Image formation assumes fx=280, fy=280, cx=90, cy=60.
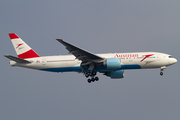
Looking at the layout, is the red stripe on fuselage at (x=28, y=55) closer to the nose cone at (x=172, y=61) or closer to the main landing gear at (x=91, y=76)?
the main landing gear at (x=91, y=76)

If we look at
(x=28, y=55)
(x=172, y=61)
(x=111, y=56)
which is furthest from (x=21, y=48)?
(x=172, y=61)

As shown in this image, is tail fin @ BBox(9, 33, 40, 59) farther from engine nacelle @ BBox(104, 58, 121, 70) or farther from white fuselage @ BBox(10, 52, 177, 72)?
engine nacelle @ BBox(104, 58, 121, 70)

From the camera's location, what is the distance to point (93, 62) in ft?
135

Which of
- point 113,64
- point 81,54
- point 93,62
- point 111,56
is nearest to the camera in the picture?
point 113,64

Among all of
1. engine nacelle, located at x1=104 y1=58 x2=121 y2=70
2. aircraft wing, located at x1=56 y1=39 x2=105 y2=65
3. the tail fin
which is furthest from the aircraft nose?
the tail fin

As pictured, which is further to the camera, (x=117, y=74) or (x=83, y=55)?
(x=117, y=74)

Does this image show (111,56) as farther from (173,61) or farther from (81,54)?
(173,61)

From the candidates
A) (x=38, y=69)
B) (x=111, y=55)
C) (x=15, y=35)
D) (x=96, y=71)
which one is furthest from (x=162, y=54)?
(x=15, y=35)

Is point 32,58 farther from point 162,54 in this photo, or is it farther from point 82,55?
point 162,54

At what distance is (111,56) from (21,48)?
49.9 feet

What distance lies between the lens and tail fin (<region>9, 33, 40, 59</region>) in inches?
1797

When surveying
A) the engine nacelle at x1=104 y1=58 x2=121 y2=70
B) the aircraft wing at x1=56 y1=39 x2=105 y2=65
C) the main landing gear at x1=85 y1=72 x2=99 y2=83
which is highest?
the aircraft wing at x1=56 y1=39 x2=105 y2=65

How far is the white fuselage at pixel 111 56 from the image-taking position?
4138cm

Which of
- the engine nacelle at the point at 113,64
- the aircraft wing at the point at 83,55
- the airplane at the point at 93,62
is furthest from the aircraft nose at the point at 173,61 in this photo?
the aircraft wing at the point at 83,55
